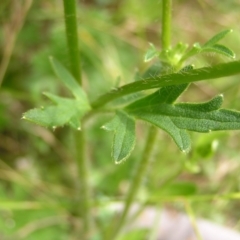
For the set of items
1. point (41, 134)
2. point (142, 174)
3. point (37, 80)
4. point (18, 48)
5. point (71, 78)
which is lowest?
point (142, 174)

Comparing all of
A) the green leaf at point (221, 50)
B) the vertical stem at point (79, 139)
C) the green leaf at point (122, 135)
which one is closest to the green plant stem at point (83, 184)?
the vertical stem at point (79, 139)

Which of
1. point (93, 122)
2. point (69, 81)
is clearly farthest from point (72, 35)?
point (93, 122)

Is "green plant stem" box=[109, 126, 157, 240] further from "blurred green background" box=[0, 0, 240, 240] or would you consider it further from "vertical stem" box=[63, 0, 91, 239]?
"blurred green background" box=[0, 0, 240, 240]

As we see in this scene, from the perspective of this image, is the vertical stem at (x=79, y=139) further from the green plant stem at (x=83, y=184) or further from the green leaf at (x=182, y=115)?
the green leaf at (x=182, y=115)

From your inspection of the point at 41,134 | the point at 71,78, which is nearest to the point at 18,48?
the point at 41,134

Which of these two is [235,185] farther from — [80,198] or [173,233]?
[80,198]

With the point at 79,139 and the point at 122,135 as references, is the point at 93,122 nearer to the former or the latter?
the point at 79,139
